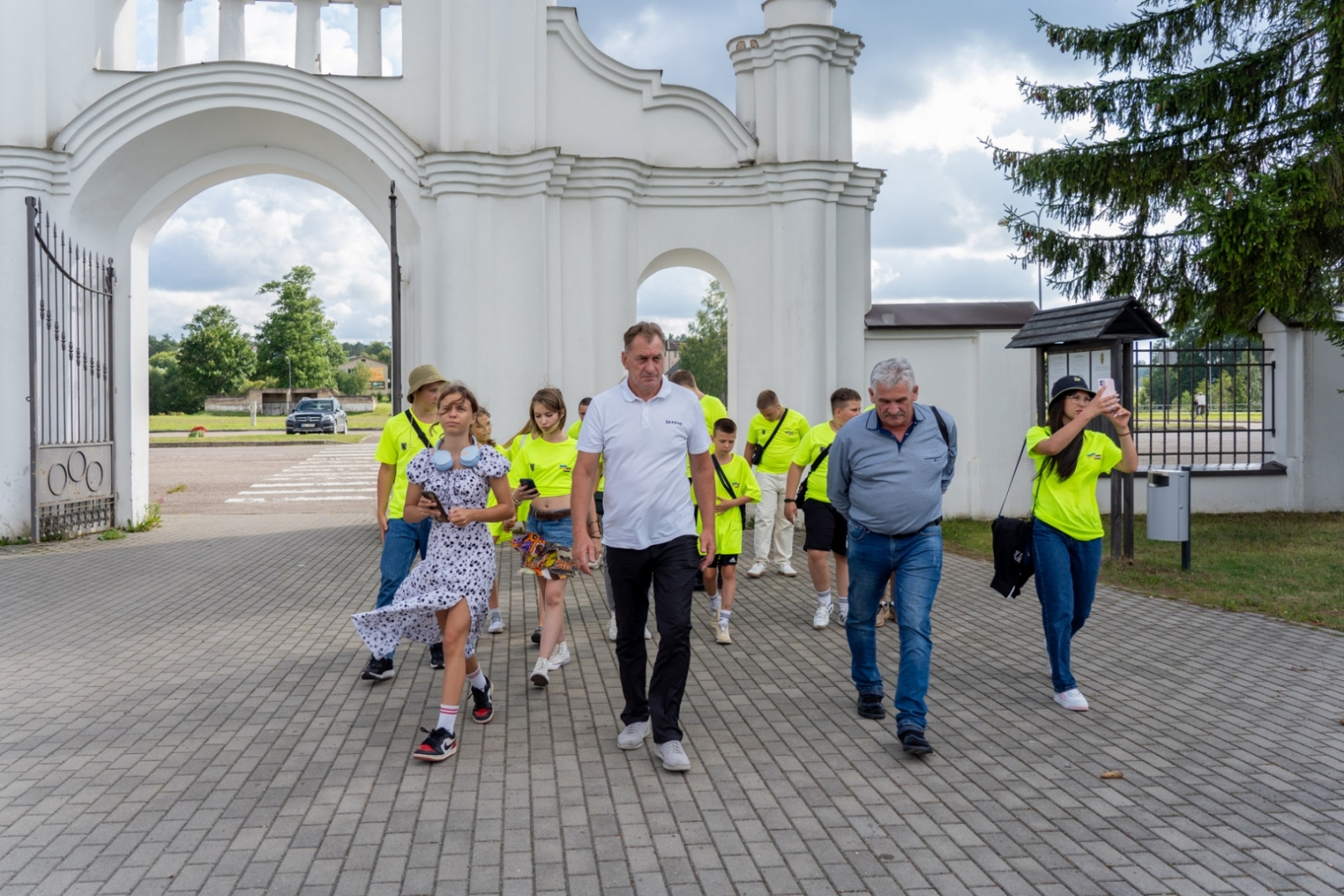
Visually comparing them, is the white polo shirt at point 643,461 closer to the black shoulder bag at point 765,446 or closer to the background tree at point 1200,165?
the black shoulder bag at point 765,446

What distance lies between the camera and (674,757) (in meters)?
4.83

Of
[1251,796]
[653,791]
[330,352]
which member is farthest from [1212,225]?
Result: [330,352]

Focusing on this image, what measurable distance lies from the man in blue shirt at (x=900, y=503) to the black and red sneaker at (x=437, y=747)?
6.54 ft

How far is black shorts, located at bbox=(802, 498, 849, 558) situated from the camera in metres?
8.02

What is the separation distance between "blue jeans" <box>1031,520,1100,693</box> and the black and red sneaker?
305cm

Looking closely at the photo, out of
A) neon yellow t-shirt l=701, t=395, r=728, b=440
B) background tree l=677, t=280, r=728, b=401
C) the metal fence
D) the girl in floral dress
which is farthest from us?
background tree l=677, t=280, r=728, b=401

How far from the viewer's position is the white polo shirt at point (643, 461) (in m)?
5.00

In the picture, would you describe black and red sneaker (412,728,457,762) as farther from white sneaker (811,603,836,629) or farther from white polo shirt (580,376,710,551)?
white sneaker (811,603,836,629)

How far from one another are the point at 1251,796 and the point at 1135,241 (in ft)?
36.7

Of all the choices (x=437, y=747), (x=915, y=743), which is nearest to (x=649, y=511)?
(x=437, y=747)

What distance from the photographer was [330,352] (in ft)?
286

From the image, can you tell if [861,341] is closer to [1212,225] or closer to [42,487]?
[1212,225]

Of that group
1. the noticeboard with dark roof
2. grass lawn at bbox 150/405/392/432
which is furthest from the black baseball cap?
grass lawn at bbox 150/405/392/432

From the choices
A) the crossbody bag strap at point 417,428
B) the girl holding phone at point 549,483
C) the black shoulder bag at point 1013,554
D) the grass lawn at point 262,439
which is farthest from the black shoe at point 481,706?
the grass lawn at point 262,439
